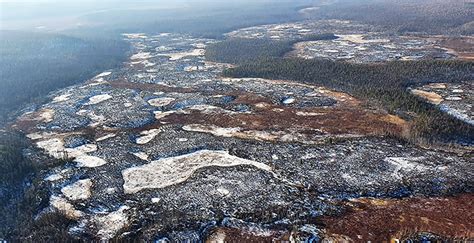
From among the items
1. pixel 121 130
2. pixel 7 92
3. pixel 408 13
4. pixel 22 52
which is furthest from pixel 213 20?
pixel 121 130

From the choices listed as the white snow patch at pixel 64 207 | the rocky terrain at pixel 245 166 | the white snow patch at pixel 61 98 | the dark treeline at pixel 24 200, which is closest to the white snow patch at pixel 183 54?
the rocky terrain at pixel 245 166

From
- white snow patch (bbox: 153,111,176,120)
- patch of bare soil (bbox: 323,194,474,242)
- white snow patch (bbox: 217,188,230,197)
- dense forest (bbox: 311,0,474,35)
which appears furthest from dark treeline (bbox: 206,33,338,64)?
patch of bare soil (bbox: 323,194,474,242)

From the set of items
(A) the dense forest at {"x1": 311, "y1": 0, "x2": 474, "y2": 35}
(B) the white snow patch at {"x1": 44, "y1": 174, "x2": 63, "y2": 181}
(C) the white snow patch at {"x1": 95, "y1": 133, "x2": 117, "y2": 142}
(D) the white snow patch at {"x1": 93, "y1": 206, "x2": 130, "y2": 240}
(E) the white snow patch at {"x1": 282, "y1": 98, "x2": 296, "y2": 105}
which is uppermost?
(A) the dense forest at {"x1": 311, "y1": 0, "x2": 474, "y2": 35}

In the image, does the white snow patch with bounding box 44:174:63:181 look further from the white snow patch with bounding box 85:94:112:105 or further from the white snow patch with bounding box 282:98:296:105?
the white snow patch with bounding box 282:98:296:105

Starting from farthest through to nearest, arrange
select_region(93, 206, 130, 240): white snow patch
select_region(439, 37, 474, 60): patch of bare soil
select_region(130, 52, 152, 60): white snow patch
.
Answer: select_region(130, 52, 152, 60): white snow patch, select_region(439, 37, 474, 60): patch of bare soil, select_region(93, 206, 130, 240): white snow patch

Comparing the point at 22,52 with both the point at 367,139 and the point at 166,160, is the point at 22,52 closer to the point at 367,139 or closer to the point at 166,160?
the point at 166,160

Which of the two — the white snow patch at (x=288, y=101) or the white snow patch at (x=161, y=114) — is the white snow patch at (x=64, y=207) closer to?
the white snow patch at (x=161, y=114)

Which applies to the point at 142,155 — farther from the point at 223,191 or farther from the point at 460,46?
the point at 460,46

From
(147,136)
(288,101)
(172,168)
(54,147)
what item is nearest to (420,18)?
(288,101)
